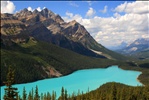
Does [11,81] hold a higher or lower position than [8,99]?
higher

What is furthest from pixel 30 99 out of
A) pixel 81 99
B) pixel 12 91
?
pixel 12 91

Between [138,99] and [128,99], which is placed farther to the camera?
[138,99]

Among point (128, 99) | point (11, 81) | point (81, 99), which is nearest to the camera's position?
point (11, 81)

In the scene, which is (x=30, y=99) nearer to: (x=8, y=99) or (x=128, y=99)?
(x=128, y=99)

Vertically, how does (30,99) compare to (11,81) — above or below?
below

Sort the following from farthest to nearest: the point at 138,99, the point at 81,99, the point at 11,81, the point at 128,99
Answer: the point at 138,99
the point at 128,99
the point at 81,99
the point at 11,81

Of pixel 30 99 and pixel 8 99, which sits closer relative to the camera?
pixel 8 99

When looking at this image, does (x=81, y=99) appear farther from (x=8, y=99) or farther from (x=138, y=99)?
(x=8, y=99)

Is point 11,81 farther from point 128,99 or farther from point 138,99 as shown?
point 138,99

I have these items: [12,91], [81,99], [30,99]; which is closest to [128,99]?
[81,99]
